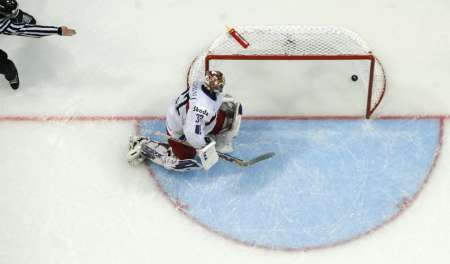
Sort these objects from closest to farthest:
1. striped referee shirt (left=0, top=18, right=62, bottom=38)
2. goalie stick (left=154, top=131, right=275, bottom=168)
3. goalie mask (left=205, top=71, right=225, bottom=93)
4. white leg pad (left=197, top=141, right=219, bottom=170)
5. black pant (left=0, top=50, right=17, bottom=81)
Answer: goalie mask (left=205, top=71, right=225, bottom=93) → white leg pad (left=197, top=141, right=219, bottom=170) → goalie stick (left=154, top=131, right=275, bottom=168) → striped referee shirt (left=0, top=18, right=62, bottom=38) → black pant (left=0, top=50, right=17, bottom=81)

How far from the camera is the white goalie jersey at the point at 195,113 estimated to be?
460cm

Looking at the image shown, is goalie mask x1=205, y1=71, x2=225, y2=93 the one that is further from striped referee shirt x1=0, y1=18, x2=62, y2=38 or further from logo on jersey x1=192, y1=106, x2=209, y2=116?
striped referee shirt x1=0, y1=18, x2=62, y2=38

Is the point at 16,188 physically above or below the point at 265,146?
below

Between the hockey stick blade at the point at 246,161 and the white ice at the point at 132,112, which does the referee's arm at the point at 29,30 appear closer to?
the white ice at the point at 132,112

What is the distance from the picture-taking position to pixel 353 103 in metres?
5.51

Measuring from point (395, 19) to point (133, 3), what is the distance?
2248mm

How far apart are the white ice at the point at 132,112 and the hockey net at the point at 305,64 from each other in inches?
6.9

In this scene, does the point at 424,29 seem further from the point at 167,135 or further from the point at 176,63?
the point at 167,135

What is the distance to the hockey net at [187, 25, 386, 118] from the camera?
5.52 meters

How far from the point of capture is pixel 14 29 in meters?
5.22

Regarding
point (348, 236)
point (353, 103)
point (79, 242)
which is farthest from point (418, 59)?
point (79, 242)

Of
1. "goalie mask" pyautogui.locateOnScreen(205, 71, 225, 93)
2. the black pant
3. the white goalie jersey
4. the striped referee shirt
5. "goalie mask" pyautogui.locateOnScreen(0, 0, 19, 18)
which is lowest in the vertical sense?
the black pant

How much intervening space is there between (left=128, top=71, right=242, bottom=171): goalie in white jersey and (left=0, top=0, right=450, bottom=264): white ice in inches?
8.0

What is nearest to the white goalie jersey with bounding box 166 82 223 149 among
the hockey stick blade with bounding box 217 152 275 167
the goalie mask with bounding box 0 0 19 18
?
the hockey stick blade with bounding box 217 152 275 167
